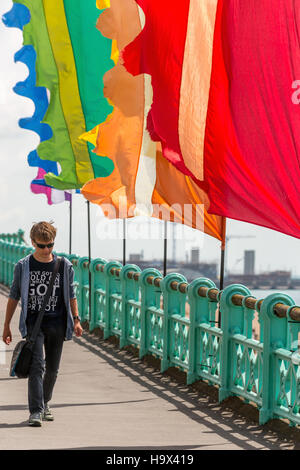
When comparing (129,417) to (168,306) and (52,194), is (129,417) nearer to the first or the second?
(168,306)

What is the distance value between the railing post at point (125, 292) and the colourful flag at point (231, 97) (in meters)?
3.96

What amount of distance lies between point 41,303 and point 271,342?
1.99 metres

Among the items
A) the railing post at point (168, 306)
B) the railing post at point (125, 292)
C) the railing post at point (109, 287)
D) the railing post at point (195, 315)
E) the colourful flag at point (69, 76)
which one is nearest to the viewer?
the railing post at point (195, 315)

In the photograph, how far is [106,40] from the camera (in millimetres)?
16859

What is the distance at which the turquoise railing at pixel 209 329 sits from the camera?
880 centimetres

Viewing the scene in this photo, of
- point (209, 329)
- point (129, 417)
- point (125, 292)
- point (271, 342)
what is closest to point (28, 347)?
point (129, 417)

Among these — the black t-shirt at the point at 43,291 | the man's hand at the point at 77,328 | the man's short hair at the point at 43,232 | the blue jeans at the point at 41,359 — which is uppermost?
the man's short hair at the point at 43,232

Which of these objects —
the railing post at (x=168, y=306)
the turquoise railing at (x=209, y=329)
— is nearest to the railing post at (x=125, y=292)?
the turquoise railing at (x=209, y=329)

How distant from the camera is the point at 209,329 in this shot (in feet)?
34.9

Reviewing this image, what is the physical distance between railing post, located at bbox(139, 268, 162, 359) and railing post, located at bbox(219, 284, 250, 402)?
3175 millimetres

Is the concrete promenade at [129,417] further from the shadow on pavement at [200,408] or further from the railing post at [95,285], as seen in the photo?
the railing post at [95,285]

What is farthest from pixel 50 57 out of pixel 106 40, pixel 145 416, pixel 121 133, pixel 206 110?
pixel 145 416

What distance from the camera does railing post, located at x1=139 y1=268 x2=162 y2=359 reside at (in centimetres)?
1312

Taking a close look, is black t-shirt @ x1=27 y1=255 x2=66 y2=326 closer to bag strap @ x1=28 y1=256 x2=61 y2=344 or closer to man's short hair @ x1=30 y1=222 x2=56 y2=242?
bag strap @ x1=28 y1=256 x2=61 y2=344
